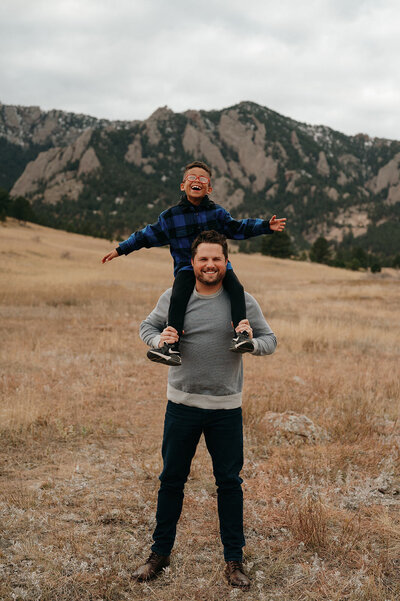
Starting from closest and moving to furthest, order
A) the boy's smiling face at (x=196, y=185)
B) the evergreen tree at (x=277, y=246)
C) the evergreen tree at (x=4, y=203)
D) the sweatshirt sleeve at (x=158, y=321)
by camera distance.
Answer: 1. the sweatshirt sleeve at (x=158, y=321)
2. the boy's smiling face at (x=196, y=185)
3. the evergreen tree at (x=4, y=203)
4. the evergreen tree at (x=277, y=246)

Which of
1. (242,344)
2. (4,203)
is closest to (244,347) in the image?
(242,344)

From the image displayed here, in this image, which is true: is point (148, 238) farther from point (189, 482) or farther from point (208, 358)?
point (189, 482)

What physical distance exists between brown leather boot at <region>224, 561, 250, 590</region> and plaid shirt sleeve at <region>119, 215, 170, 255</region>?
9.11 feet

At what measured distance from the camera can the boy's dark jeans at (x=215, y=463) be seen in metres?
3.26

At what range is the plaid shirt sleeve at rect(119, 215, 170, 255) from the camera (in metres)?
4.12

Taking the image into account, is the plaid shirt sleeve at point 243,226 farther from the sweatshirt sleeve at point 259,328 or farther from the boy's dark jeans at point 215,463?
the boy's dark jeans at point 215,463

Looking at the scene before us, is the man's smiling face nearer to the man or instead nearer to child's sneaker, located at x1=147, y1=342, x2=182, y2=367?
the man

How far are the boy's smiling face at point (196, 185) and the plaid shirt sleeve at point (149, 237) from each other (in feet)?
1.23

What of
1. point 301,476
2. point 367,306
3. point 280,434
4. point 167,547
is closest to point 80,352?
point 280,434

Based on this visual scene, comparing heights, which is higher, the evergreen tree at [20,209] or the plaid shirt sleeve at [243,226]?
the evergreen tree at [20,209]

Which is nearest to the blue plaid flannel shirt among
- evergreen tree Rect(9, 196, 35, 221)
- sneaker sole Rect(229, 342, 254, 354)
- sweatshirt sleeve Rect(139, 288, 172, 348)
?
sweatshirt sleeve Rect(139, 288, 172, 348)

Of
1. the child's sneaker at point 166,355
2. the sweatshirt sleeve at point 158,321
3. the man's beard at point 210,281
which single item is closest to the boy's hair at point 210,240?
the man's beard at point 210,281

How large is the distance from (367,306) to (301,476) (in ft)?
64.5

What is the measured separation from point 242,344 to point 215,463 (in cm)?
101
